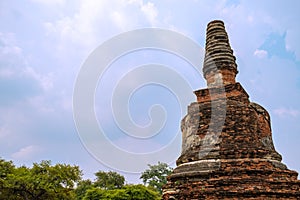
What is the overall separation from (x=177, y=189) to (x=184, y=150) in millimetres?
1761

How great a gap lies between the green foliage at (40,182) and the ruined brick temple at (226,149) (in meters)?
19.5

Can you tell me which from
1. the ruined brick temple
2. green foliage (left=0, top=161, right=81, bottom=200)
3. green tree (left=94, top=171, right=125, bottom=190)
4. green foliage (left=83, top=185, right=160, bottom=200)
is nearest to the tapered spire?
the ruined brick temple

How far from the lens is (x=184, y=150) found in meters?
11.7

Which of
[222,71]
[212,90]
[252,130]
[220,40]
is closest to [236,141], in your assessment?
[252,130]

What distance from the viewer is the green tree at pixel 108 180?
143ft

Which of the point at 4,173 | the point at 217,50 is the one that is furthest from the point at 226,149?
the point at 4,173

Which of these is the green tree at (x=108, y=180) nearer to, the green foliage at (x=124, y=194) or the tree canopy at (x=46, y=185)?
the tree canopy at (x=46, y=185)

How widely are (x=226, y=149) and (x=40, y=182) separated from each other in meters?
21.7

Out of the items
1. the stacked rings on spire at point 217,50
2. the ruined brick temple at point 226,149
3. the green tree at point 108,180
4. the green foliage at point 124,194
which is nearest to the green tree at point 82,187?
the green tree at point 108,180

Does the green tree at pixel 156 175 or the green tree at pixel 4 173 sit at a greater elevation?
the green tree at pixel 156 175

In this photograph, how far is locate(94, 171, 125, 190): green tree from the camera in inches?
1720

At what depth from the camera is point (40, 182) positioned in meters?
28.1

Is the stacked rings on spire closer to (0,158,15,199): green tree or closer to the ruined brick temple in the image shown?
the ruined brick temple

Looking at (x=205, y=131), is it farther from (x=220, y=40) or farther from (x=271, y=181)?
(x=220, y=40)
